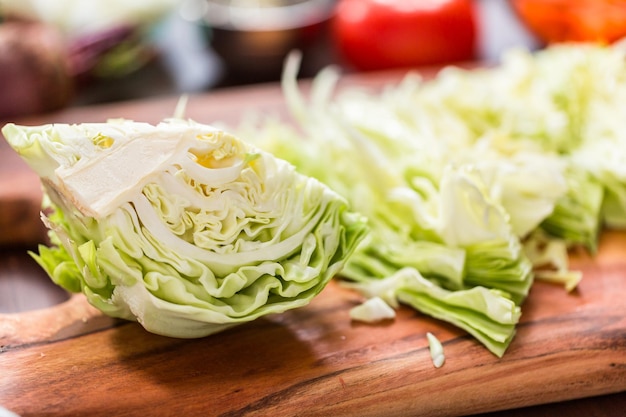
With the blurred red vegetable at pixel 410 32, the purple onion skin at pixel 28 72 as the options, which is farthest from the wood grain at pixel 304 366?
the blurred red vegetable at pixel 410 32

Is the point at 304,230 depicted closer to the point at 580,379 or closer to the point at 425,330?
the point at 425,330

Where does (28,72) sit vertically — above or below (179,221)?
below

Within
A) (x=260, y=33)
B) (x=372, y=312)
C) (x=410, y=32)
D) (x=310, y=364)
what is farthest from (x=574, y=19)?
(x=310, y=364)

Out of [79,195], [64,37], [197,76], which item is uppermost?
[79,195]

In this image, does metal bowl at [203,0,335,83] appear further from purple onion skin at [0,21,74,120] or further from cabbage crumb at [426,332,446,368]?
cabbage crumb at [426,332,446,368]

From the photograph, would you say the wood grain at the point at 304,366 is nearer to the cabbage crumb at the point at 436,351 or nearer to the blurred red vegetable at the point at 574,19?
the cabbage crumb at the point at 436,351

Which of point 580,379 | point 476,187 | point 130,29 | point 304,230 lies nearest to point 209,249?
point 304,230

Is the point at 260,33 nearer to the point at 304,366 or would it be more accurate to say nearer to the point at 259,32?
the point at 259,32
